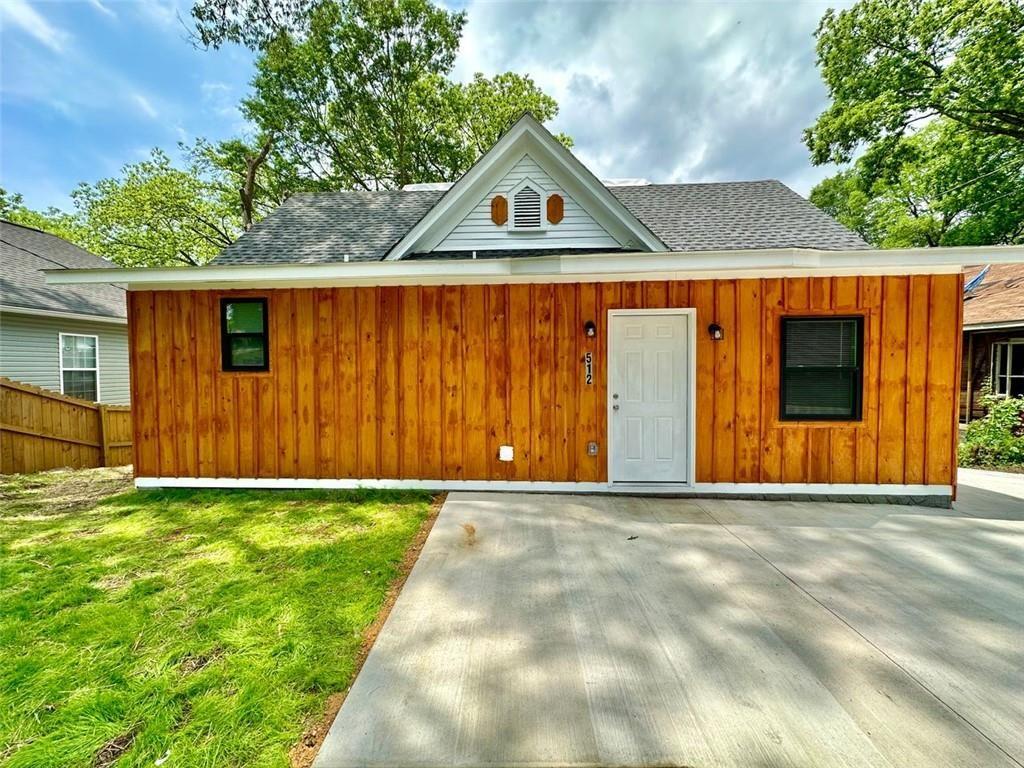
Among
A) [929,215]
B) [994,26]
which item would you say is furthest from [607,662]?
[929,215]

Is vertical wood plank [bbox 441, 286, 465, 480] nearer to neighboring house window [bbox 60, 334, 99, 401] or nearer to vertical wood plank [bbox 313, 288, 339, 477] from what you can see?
vertical wood plank [bbox 313, 288, 339, 477]

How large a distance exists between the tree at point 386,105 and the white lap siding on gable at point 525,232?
41.0 ft

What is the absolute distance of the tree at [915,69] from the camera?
9.58 m

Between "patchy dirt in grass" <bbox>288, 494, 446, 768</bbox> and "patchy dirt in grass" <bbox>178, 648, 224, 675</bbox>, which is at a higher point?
→ "patchy dirt in grass" <bbox>178, 648, 224, 675</bbox>

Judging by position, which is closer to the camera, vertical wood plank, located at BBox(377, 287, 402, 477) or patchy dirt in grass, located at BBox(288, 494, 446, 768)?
patchy dirt in grass, located at BBox(288, 494, 446, 768)

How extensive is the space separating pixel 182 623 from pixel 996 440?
11.3m

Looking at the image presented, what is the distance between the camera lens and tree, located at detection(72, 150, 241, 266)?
15443 mm

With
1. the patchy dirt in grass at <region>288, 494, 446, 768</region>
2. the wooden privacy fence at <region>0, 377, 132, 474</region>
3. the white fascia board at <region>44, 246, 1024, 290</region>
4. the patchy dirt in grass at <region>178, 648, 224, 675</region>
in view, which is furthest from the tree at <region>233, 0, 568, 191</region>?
the patchy dirt in grass at <region>178, 648, 224, 675</region>

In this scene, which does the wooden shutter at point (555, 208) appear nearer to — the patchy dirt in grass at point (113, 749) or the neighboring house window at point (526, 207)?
the neighboring house window at point (526, 207)

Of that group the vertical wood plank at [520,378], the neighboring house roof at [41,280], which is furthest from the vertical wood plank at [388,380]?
the neighboring house roof at [41,280]

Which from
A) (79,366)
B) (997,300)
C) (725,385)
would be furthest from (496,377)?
(997,300)

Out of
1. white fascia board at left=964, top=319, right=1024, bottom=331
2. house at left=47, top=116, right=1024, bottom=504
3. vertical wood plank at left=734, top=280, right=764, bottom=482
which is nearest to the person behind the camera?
house at left=47, top=116, right=1024, bottom=504

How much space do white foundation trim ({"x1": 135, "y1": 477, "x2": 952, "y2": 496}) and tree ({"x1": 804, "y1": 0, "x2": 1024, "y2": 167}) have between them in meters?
11.3

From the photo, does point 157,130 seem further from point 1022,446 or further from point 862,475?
point 1022,446
